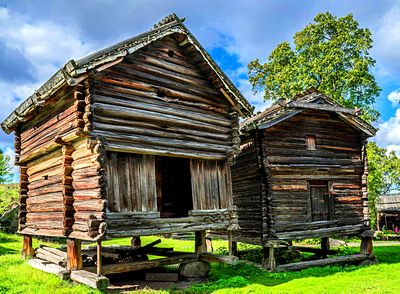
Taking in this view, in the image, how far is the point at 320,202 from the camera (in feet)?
62.0

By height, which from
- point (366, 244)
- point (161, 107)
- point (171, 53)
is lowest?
point (366, 244)

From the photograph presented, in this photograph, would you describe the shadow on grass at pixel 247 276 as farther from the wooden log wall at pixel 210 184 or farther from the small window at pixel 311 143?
the small window at pixel 311 143

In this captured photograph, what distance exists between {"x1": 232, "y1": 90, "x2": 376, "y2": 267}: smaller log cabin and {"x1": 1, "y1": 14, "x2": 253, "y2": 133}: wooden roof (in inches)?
102

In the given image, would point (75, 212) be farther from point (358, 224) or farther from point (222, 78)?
point (358, 224)

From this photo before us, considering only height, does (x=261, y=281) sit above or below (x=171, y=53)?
below

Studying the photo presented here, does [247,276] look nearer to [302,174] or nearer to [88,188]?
[302,174]

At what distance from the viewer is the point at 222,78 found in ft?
48.6

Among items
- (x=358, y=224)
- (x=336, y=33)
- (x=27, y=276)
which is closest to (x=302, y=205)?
(x=358, y=224)

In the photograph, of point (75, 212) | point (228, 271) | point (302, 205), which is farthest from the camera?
point (302, 205)

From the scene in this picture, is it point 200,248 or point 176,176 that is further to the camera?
point 176,176

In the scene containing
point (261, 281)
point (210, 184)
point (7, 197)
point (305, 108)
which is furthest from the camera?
point (7, 197)

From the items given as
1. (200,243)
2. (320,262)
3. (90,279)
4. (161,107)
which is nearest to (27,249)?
(90,279)

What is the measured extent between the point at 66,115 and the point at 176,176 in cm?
794

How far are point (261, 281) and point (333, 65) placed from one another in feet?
73.5
